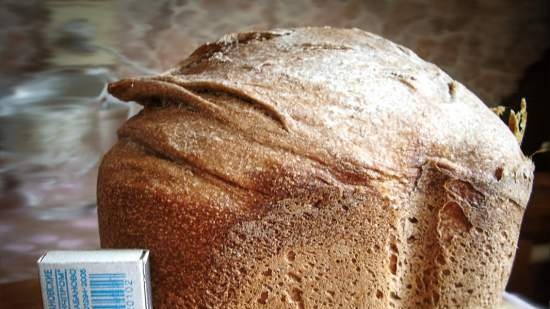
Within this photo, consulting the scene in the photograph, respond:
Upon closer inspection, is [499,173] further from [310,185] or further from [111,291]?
[111,291]

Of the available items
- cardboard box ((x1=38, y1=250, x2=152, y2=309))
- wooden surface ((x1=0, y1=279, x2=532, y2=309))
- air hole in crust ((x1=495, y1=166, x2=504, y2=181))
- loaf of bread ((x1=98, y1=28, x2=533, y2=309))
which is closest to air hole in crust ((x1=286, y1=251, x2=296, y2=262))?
loaf of bread ((x1=98, y1=28, x2=533, y2=309))

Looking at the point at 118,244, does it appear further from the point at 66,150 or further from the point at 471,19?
the point at 471,19

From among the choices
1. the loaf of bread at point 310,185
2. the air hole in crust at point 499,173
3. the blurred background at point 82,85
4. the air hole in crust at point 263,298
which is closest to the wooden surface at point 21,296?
the blurred background at point 82,85

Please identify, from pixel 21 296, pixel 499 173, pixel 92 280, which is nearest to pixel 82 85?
pixel 21 296

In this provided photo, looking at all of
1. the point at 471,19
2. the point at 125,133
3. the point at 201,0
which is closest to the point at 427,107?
the point at 125,133

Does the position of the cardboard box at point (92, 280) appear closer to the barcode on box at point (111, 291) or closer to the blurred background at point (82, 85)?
the barcode on box at point (111, 291)
